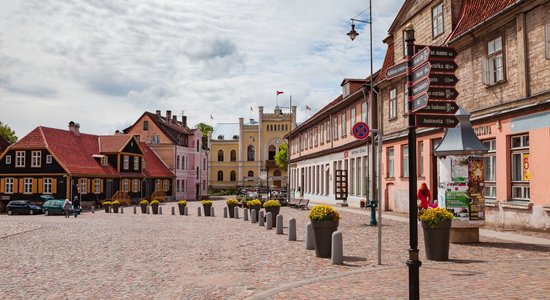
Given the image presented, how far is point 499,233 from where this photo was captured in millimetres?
17469

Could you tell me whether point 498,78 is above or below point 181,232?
above

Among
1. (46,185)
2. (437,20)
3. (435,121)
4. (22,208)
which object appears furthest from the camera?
(46,185)

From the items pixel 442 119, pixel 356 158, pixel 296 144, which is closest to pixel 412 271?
pixel 442 119

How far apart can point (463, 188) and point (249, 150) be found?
81998mm

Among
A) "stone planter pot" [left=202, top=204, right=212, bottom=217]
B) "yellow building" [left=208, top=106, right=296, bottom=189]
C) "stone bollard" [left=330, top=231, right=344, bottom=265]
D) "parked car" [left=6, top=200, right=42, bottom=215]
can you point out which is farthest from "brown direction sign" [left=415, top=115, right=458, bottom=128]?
"yellow building" [left=208, top=106, right=296, bottom=189]

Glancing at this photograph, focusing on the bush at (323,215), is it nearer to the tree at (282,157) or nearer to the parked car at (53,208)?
the parked car at (53,208)

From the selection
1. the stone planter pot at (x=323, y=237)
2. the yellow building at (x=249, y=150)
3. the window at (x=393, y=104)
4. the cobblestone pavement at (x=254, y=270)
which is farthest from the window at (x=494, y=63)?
the yellow building at (x=249, y=150)

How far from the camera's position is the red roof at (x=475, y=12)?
19.7m

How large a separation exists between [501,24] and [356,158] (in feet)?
60.6

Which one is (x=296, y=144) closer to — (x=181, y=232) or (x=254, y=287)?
(x=181, y=232)

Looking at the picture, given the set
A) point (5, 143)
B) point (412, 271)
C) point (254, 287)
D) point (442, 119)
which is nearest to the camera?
point (412, 271)

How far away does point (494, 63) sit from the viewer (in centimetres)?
2009

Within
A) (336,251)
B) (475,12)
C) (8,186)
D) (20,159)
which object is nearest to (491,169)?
(475,12)

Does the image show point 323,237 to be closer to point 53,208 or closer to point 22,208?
point 53,208
